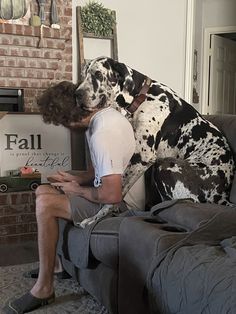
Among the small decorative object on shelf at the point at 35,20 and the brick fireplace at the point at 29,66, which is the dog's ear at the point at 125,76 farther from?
the small decorative object on shelf at the point at 35,20

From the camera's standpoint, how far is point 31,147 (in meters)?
3.83

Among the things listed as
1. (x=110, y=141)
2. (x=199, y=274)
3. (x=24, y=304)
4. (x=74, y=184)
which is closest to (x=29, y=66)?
(x=74, y=184)

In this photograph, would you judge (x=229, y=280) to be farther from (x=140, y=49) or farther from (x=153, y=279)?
(x=140, y=49)

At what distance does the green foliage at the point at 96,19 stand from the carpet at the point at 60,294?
2706mm

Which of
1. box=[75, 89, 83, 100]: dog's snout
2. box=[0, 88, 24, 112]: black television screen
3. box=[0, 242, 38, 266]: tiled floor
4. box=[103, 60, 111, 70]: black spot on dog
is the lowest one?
box=[0, 242, 38, 266]: tiled floor

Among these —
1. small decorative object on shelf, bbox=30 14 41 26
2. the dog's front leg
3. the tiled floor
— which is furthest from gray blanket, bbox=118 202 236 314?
small decorative object on shelf, bbox=30 14 41 26

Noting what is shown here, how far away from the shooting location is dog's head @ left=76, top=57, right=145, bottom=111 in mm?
2336

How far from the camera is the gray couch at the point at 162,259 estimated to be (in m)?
1.31

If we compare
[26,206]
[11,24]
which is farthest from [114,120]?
[11,24]

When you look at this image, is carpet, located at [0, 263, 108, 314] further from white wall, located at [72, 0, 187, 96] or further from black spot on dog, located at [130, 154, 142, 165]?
white wall, located at [72, 0, 187, 96]

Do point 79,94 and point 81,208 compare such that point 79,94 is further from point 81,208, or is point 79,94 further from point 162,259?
point 162,259

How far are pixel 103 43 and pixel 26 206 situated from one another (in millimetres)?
1983

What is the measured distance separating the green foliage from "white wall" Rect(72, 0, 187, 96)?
153 mm

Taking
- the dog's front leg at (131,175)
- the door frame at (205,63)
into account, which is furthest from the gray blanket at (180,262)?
the door frame at (205,63)
